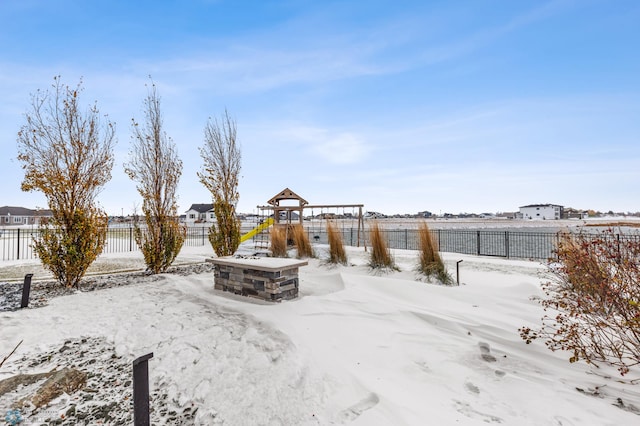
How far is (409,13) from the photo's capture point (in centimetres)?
862

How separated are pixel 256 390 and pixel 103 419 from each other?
1.24 m

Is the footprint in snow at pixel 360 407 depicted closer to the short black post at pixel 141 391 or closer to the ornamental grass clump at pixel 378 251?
the short black post at pixel 141 391

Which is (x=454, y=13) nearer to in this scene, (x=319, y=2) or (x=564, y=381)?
(x=319, y=2)

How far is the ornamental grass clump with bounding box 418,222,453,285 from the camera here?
694 cm

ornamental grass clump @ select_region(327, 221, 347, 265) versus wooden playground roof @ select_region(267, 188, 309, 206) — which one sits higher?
wooden playground roof @ select_region(267, 188, 309, 206)

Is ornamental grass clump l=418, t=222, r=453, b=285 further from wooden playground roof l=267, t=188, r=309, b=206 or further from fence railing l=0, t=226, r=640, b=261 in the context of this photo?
wooden playground roof l=267, t=188, r=309, b=206

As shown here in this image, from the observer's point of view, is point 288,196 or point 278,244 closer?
point 278,244

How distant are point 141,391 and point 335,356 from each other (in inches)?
79.8

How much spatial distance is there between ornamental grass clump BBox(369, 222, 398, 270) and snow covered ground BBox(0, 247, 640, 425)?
68.2 inches

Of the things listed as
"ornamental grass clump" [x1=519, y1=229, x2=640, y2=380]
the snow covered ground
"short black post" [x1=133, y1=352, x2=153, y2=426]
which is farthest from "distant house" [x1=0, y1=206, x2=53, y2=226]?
"ornamental grass clump" [x1=519, y1=229, x2=640, y2=380]

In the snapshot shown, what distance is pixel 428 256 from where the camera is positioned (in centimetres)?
715

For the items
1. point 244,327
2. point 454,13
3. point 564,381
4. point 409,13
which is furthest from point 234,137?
point 564,381

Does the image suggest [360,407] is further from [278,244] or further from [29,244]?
[29,244]

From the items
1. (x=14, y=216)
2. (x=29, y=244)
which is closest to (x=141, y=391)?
(x=29, y=244)
